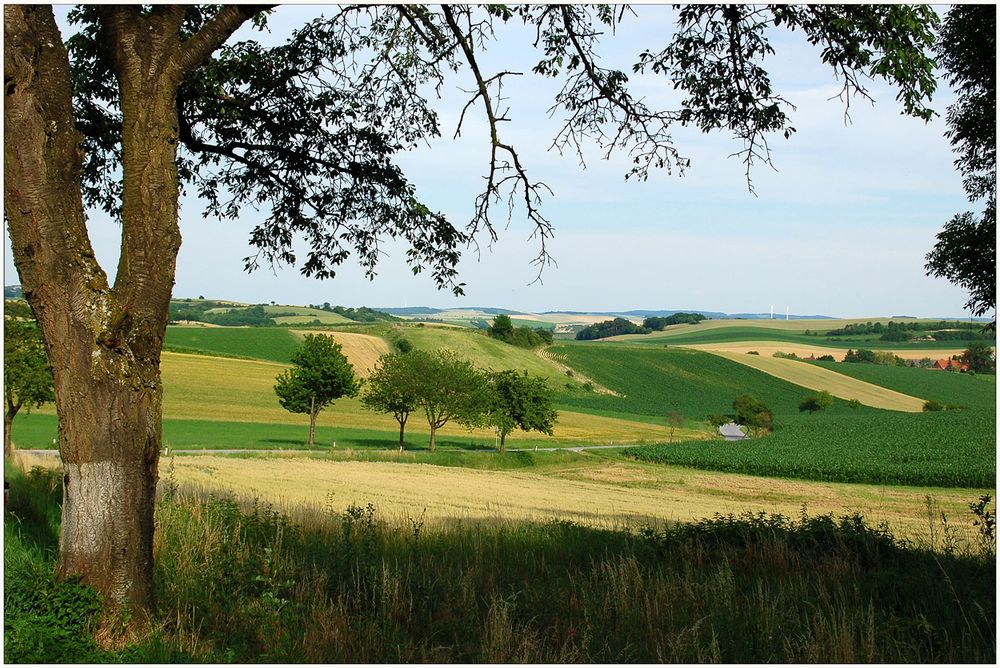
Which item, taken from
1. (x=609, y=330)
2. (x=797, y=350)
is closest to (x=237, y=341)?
(x=609, y=330)

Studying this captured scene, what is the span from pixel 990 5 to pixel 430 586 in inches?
425

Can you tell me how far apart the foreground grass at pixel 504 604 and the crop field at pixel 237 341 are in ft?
249

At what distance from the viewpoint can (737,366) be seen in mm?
100375

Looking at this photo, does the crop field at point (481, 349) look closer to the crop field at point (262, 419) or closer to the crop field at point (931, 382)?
the crop field at point (262, 419)

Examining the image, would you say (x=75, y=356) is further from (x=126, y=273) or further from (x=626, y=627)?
(x=626, y=627)

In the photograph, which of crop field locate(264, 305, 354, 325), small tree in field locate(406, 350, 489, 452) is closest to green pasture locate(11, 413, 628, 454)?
small tree in field locate(406, 350, 489, 452)

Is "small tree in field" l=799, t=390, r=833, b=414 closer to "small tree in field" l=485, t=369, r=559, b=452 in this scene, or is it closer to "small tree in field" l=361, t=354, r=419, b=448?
"small tree in field" l=485, t=369, r=559, b=452

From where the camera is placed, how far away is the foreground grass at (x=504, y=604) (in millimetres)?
5465

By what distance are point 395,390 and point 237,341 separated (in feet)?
122

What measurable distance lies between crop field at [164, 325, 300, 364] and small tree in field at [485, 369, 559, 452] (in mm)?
32052

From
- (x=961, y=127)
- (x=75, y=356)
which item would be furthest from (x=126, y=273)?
(x=961, y=127)

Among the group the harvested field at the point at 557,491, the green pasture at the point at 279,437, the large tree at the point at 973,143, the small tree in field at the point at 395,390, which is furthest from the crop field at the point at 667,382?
the large tree at the point at 973,143

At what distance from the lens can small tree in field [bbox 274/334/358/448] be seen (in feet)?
188

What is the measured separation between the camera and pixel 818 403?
3442 inches
